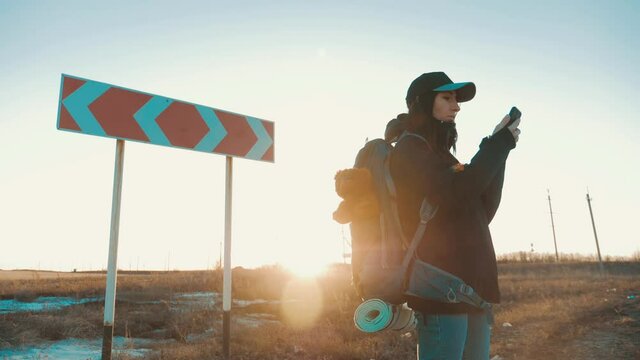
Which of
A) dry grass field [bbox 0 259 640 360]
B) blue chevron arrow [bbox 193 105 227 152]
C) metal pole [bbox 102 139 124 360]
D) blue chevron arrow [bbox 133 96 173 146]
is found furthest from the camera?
dry grass field [bbox 0 259 640 360]

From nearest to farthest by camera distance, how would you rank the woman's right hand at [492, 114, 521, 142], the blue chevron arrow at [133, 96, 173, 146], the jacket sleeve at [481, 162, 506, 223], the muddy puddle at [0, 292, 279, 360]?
the woman's right hand at [492, 114, 521, 142] → the jacket sleeve at [481, 162, 506, 223] → the blue chevron arrow at [133, 96, 173, 146] → the muddy puddle at [0, 292, 279, 360]

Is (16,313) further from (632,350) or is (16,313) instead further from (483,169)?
(632,350)

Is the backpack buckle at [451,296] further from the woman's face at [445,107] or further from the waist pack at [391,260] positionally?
the woman's face at [445,107]

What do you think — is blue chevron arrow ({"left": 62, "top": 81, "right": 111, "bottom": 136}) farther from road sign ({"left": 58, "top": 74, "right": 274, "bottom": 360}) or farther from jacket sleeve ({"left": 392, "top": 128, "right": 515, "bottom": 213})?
jacket sleeve ({"left": 392, "top": 128, "right": 515, "bottom": 213})

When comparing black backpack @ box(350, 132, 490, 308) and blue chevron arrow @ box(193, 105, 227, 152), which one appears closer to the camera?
black backpack @ box(350, 132, 490, 308)

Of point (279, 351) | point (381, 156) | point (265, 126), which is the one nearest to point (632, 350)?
point (279, 351)

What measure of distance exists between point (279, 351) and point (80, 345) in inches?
114

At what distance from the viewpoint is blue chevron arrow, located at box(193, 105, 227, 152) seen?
4.84 meters

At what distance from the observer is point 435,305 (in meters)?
1.83

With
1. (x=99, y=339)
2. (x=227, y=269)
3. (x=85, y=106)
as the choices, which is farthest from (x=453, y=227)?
(x=99, y=339)

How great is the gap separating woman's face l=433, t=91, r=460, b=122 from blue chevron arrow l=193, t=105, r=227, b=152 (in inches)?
125

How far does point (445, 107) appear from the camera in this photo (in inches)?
86.3

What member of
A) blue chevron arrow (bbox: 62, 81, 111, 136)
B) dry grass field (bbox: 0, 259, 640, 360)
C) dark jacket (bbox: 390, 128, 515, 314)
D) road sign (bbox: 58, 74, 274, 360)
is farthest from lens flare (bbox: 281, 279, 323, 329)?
dark jacket (bbox: 390, 128, 515, 314)

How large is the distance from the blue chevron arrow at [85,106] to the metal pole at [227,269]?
4.78 ft
